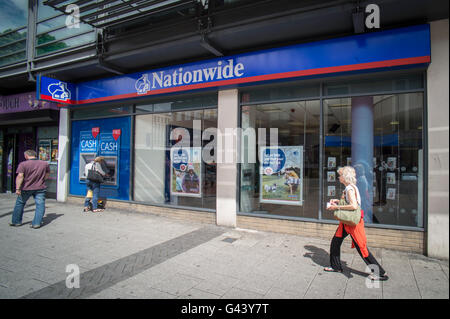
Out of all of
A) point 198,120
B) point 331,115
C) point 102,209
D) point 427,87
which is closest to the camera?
point 427,87

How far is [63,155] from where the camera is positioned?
10.0m

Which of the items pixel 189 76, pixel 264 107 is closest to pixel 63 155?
pixel 189 76

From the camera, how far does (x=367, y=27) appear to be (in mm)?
5270

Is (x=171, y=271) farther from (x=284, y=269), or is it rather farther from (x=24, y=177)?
(x=24, y=177)

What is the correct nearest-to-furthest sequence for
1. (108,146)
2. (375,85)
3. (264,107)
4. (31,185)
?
(375,85)
(31,185)
(264,107)
(108,146)

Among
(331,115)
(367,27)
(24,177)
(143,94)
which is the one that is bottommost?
(24,177)

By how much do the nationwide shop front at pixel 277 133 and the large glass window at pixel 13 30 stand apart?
252 cm

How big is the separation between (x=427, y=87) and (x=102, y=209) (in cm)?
853

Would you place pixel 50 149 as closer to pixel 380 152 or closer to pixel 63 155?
pixel 63 155

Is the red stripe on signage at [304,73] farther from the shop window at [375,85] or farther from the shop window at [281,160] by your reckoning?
the shop window at [281,160]

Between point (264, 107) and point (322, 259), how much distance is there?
12.2 ft

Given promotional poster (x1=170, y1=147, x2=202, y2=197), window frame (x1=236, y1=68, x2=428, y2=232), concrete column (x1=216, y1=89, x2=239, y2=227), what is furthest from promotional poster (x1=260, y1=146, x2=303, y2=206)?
promotional poster (x1=170, y1=147, x2=202, y2=197)
